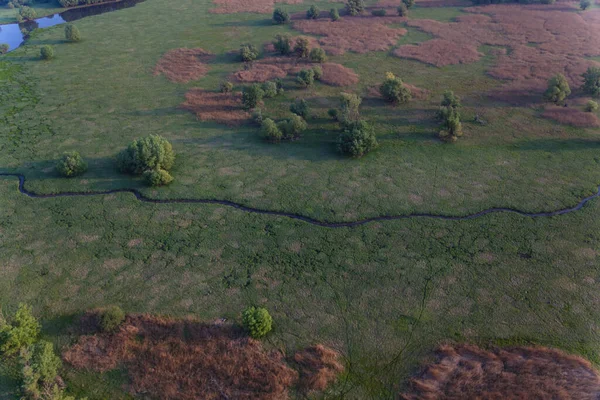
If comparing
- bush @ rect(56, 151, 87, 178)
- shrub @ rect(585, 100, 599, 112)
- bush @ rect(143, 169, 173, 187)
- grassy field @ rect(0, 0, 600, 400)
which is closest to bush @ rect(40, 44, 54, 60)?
grassy field @ rect(0, 0, 600, 400)

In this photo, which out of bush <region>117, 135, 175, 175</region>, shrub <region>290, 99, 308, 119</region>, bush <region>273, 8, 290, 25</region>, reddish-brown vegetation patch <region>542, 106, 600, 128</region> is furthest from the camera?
bush <region>273, 8, 290, 25</region>

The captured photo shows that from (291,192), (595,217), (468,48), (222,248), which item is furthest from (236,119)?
(468,48)

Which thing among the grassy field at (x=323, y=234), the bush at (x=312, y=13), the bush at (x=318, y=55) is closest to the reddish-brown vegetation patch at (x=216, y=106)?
the grassy field at (x=323, y=234)

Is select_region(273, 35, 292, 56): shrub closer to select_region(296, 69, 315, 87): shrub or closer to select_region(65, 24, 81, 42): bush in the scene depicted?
select_region(296, 69, 315, 87): shrub

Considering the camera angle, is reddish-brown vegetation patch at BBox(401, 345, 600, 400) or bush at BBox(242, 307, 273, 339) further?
bush at BBox(242, 307, 273, 339)

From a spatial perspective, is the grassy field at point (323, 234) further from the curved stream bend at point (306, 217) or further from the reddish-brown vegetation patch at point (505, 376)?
the reddish-brown vegetation patch at point (505, 376)

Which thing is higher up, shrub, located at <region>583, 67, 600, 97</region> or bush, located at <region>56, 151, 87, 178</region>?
shrub, located at <region>583, 67, 600, 97</region>

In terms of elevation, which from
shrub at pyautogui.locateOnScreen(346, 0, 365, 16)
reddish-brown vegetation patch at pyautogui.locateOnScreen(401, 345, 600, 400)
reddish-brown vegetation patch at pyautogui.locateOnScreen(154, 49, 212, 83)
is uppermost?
shrub at pyautogui.locateOnScreen(346, 0, 365, 16)

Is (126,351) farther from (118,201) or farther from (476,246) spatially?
(476,246)
